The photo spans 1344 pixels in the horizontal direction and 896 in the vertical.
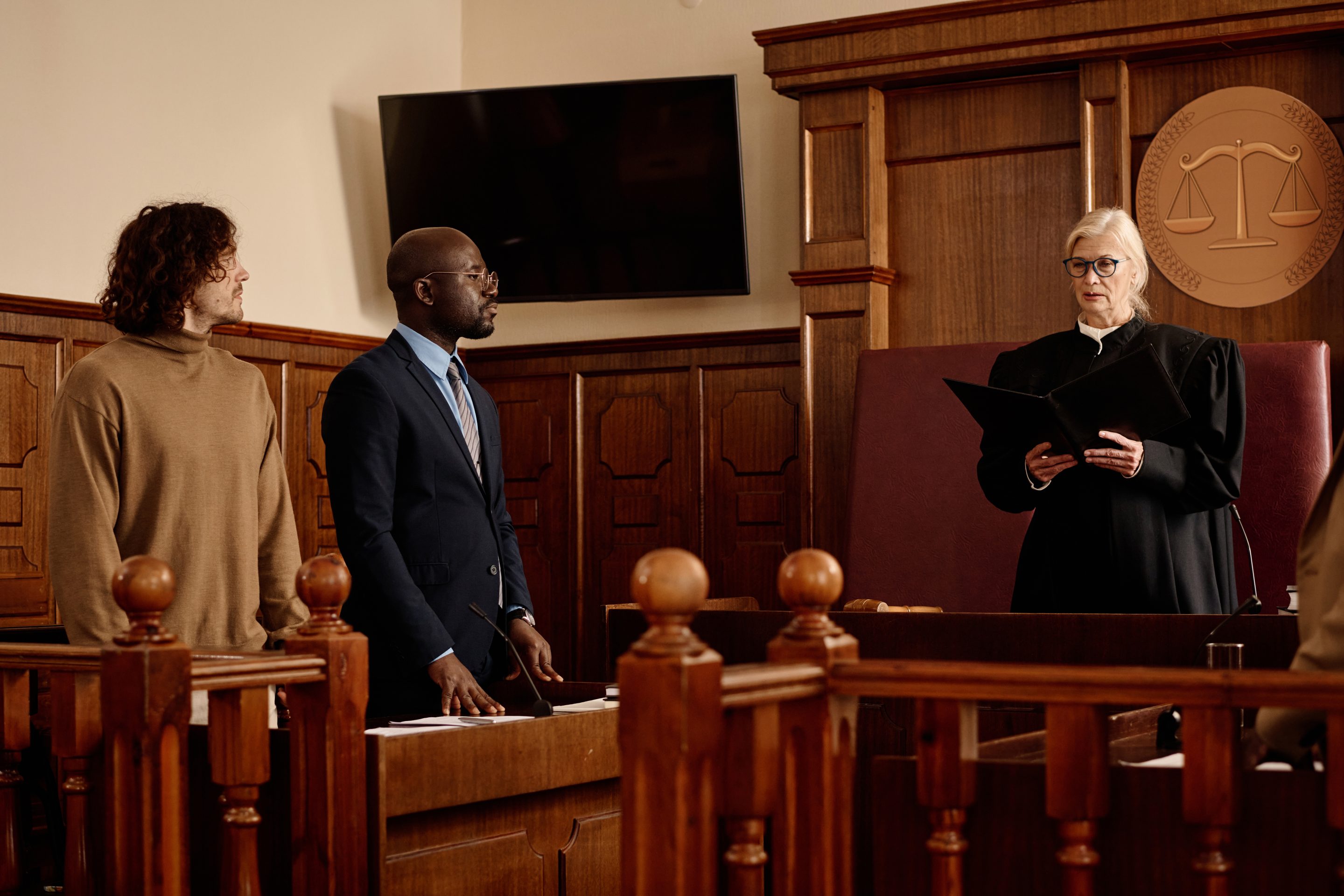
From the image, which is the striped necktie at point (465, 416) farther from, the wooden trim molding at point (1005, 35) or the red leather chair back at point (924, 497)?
the wooden trim molding at point (1005, 35)

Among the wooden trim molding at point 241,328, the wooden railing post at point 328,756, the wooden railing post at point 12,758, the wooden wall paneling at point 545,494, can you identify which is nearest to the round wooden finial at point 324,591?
the wooden railing post at point 328,756

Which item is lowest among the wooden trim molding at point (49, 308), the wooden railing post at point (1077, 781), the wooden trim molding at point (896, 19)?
the wooden railing post at point (1077, 781)

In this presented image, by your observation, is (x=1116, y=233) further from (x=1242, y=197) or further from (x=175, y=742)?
(x=175, y=742)

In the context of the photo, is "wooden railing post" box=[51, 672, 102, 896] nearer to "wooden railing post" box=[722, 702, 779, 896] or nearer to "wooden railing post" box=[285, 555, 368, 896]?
"wooden railing post" box=[285, 555, 368, 896]

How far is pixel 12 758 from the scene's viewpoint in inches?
84.5

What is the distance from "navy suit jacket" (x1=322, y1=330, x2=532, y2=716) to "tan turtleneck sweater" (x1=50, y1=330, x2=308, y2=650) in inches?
6.3

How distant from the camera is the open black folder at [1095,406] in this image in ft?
8.91

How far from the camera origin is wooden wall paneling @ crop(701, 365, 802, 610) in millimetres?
5371

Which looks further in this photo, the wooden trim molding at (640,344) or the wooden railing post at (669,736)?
the wooden trim molding at (640,344)

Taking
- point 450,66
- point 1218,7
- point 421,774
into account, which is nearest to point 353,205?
point 450,66

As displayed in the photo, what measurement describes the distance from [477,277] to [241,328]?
2344 millimetres

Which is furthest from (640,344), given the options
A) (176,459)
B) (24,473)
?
(176,459)

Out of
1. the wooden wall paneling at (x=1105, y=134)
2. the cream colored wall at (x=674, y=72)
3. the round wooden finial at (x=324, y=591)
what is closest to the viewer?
the round wooden finial at (x=324, y=591)

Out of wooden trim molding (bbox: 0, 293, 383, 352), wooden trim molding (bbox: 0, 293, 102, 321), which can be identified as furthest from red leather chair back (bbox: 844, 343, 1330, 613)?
wooden trim molding (bbox: 0, 293, 102, 321)
